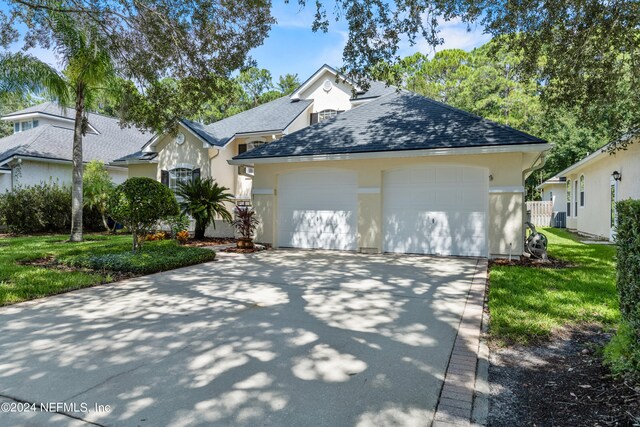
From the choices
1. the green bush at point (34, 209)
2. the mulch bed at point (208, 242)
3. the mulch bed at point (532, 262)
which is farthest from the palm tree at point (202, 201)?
the mulch bed at point (532, 262)

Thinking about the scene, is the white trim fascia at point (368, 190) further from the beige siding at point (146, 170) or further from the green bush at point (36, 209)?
the green bush at point (36, 209)

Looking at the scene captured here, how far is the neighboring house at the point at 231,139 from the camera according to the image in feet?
53.7

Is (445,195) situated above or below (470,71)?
below

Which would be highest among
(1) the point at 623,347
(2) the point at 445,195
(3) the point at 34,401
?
(2) the point at 445,195

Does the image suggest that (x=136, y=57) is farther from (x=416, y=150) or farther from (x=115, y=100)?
(x=416, y=150)

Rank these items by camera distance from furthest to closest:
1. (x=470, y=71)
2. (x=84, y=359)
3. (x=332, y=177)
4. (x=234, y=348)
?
(x=470, y=71)
(x=332, y=177)
(x=234, y=348)
(x=84, y=359)

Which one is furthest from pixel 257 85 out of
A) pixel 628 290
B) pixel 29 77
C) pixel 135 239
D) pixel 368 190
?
pixel 628 290

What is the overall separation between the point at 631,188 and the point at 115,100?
17.4 metres

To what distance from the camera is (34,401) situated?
287cm

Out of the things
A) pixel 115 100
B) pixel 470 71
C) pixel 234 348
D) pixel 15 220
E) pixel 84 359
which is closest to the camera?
pixel 84 359

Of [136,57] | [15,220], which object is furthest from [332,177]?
[15,220]

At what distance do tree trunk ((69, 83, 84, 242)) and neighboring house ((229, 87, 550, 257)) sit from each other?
17.8 ft

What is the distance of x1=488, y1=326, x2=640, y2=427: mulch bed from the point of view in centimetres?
261

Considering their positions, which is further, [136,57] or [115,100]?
[115,100]
